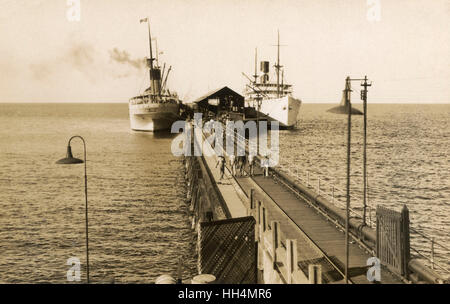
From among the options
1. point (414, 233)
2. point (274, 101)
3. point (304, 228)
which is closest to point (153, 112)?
point (274, 101)

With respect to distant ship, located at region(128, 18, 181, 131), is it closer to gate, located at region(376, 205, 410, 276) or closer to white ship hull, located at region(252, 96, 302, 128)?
white ship hull, located at region(252, 96, 302, 128)

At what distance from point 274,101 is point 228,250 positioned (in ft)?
292

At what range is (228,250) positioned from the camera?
11.0m

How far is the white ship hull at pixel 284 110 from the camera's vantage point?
3632 inches

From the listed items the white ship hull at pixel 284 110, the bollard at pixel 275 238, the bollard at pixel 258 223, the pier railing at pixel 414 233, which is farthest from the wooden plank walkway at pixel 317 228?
the white ship hull at pixel 284 110

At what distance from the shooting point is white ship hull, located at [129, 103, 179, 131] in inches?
3401

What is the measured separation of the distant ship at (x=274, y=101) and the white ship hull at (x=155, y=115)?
18.0m

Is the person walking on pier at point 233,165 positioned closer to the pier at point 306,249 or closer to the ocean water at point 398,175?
the ocean water at point 398,175

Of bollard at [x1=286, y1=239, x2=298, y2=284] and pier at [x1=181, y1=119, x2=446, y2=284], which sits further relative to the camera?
pier at [x1=181, y1=119, x2=446, y2=284]

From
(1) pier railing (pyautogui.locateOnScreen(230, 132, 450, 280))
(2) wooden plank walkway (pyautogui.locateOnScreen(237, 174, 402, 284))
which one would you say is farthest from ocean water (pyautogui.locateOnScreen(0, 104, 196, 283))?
(1) pier railing (pyautogui.locateOnScreen(230, 132, 450, 280))

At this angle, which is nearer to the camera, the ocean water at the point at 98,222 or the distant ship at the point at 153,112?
the ocean water at the point at 98,222

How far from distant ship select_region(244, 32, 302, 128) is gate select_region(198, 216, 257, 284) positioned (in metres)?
66.1

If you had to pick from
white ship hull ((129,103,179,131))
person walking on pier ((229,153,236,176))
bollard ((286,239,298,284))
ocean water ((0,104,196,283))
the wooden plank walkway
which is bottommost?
ocean water ((0,104,196,283))
